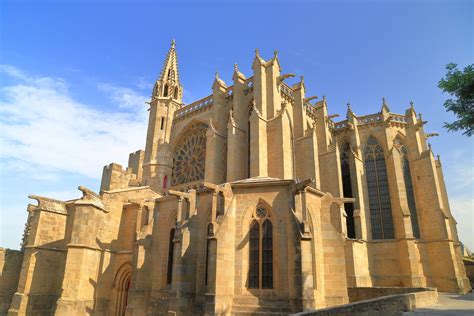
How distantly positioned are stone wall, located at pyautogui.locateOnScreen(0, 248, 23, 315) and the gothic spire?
640 inches

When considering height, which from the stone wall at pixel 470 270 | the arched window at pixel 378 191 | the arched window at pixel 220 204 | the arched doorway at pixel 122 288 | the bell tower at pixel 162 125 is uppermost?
the bell tower at pixel 162 125

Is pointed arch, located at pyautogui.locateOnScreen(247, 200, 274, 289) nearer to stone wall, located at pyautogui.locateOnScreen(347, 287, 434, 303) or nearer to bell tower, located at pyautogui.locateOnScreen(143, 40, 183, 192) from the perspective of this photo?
stone wall, located at pyautogui.locateOnScreen(347, 287, 434, 303)

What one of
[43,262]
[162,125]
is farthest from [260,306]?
[162,125]

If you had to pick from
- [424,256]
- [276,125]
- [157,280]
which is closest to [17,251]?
[157,280]

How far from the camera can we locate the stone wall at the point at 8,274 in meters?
17.3

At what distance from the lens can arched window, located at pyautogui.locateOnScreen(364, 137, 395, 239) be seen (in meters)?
22.3

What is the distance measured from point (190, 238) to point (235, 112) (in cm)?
1055

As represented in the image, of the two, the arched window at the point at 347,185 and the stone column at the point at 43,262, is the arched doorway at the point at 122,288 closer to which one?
the stone column at the point at 43,262

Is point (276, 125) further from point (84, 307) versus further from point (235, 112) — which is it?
point (84, 307)

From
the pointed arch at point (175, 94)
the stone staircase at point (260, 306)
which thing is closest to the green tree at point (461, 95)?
the stone staircase at point (260, 306)

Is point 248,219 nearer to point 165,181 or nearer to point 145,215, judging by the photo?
point 145,215

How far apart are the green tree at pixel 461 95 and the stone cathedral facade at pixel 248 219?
527cm

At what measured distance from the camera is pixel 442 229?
2066 cm

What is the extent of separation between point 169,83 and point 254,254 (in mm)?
21675
